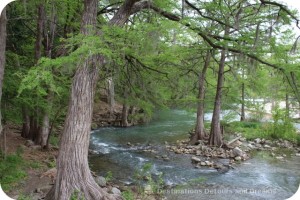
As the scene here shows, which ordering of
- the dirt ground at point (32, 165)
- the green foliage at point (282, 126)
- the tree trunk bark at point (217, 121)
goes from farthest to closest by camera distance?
the green foliage at point (282, 126), the tree trunk bark at point (217, 121), the dirt ground at point (32, 165)

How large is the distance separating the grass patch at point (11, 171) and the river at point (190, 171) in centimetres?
170

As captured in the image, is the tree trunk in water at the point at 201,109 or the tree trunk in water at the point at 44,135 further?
the tree trunk in water at the point at 201,109

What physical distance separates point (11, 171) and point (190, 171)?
153 inches

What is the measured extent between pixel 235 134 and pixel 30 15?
25.3ft

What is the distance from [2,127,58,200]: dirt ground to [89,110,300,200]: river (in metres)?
1.15

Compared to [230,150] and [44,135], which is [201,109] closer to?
[230,150]

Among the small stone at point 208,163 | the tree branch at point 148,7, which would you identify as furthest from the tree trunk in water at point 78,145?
the small stone at point 208,163

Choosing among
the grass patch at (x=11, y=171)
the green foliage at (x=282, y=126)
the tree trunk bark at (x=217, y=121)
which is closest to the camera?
the grass patch at (x=11, y=171)

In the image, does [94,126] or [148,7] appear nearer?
[148,7]

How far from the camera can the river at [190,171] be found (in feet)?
17.4

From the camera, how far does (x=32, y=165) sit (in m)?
5.72

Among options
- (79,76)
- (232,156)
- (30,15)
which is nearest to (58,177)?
(79,76)

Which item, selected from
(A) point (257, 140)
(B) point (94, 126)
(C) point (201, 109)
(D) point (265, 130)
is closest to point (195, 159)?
(C) point (201, 109)

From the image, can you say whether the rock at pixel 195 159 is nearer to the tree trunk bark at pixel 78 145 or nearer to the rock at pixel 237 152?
the rock at pixel 237 152
